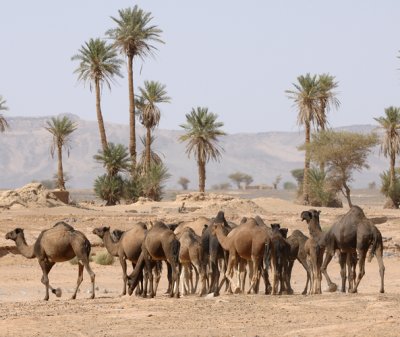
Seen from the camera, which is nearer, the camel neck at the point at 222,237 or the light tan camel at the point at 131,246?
the camel neck at the point at 222,237

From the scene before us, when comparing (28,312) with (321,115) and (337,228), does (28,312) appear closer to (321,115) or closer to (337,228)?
(337,228)

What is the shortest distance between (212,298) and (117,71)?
48827 mm

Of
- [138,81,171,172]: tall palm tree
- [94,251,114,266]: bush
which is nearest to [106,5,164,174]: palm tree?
[138,81,171,172]: tall palm tree

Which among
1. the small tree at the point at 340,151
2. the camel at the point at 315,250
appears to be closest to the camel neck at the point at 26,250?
the camel at the point at 315,250

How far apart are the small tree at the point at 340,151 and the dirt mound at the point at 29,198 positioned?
24.4 meters

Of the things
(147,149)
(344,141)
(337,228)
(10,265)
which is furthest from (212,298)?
(344,141)

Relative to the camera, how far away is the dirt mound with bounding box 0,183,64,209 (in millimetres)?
49188

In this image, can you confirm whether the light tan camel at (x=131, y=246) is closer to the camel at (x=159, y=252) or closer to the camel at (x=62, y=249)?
the camel at (x=159, y=252)

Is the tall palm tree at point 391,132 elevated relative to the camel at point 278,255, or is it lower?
elevated

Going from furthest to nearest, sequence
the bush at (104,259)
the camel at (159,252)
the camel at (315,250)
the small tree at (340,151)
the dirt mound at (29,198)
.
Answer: the small tree at (340,151) < the dirt mound at (29,198) < the bush at (104,259) < the camel at (315,250) < the camel at (159,252)

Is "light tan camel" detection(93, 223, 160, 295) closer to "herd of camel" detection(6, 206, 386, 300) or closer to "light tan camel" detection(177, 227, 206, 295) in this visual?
"herd of camel" detection(6, 206, 386, 300)

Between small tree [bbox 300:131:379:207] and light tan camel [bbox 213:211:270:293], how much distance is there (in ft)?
163

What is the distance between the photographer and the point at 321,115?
238 feet

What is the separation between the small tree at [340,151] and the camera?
72.1 meters
